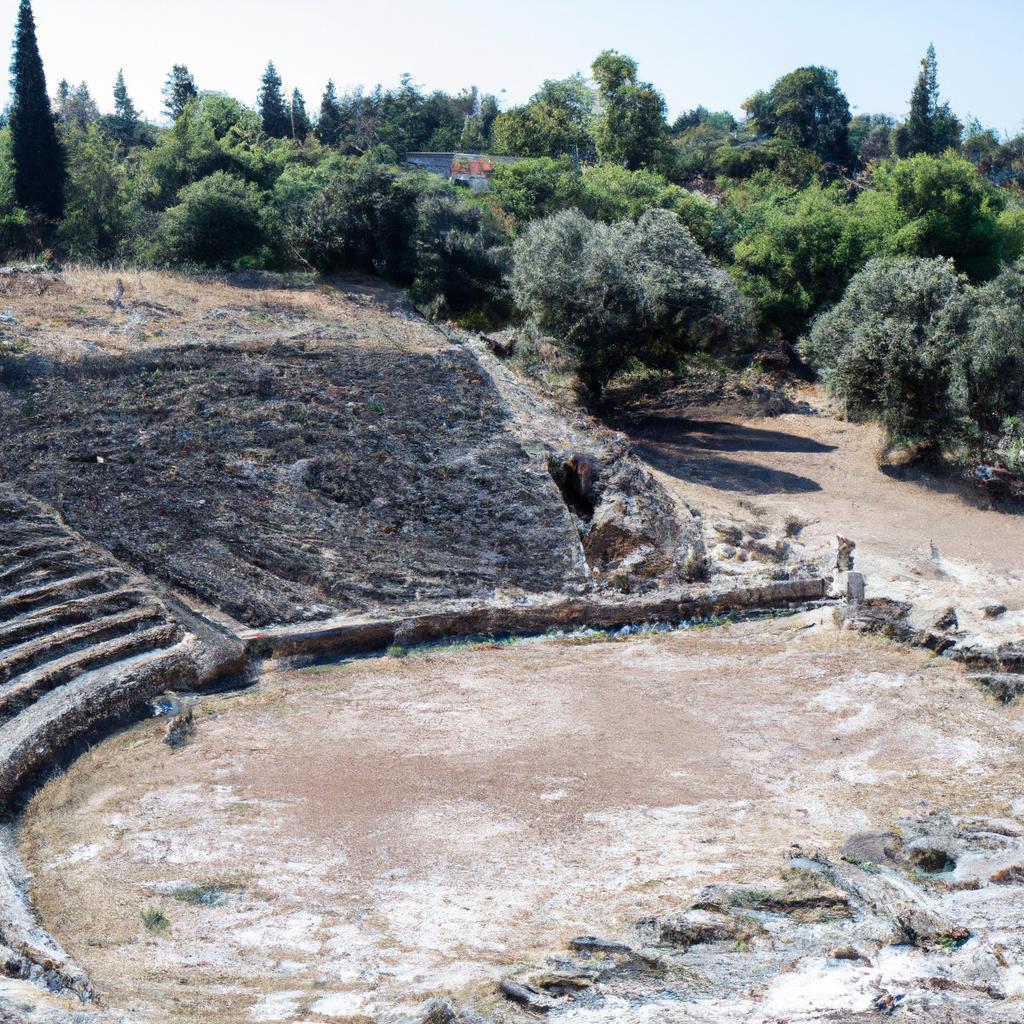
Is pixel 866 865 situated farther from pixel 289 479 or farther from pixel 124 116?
pixel 124 116

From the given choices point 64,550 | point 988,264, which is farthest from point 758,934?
point 988,264

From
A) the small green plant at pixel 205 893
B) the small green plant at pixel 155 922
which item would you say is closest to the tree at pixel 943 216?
the small green plant at pixel 205 893

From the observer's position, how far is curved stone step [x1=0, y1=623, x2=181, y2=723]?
1217cm

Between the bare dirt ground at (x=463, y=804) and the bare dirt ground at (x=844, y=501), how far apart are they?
12.3 feet

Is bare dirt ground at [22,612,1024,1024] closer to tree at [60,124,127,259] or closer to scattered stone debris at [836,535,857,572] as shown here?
scattered stone debris at [836,535,857,572]

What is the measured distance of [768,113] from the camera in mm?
69000

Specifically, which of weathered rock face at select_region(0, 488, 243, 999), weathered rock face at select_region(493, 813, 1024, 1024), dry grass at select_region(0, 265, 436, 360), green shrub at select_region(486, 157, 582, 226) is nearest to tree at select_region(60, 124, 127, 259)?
dry grass at select_region(0, 265, 436, 360)

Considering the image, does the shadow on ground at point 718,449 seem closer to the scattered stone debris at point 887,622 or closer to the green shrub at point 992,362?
the green shrub at point 992,362

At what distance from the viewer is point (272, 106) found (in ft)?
187

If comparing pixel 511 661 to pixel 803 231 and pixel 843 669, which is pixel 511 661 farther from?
pixel 803 231

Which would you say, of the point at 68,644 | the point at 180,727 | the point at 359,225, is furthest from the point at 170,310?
the point at 180,727

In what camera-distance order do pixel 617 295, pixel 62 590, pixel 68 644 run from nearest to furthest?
pixel 68 644 → pixel 62 590 → pixel 617 295

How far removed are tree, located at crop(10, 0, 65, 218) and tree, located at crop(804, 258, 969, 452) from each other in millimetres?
20715

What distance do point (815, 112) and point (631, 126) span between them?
70.4ft
